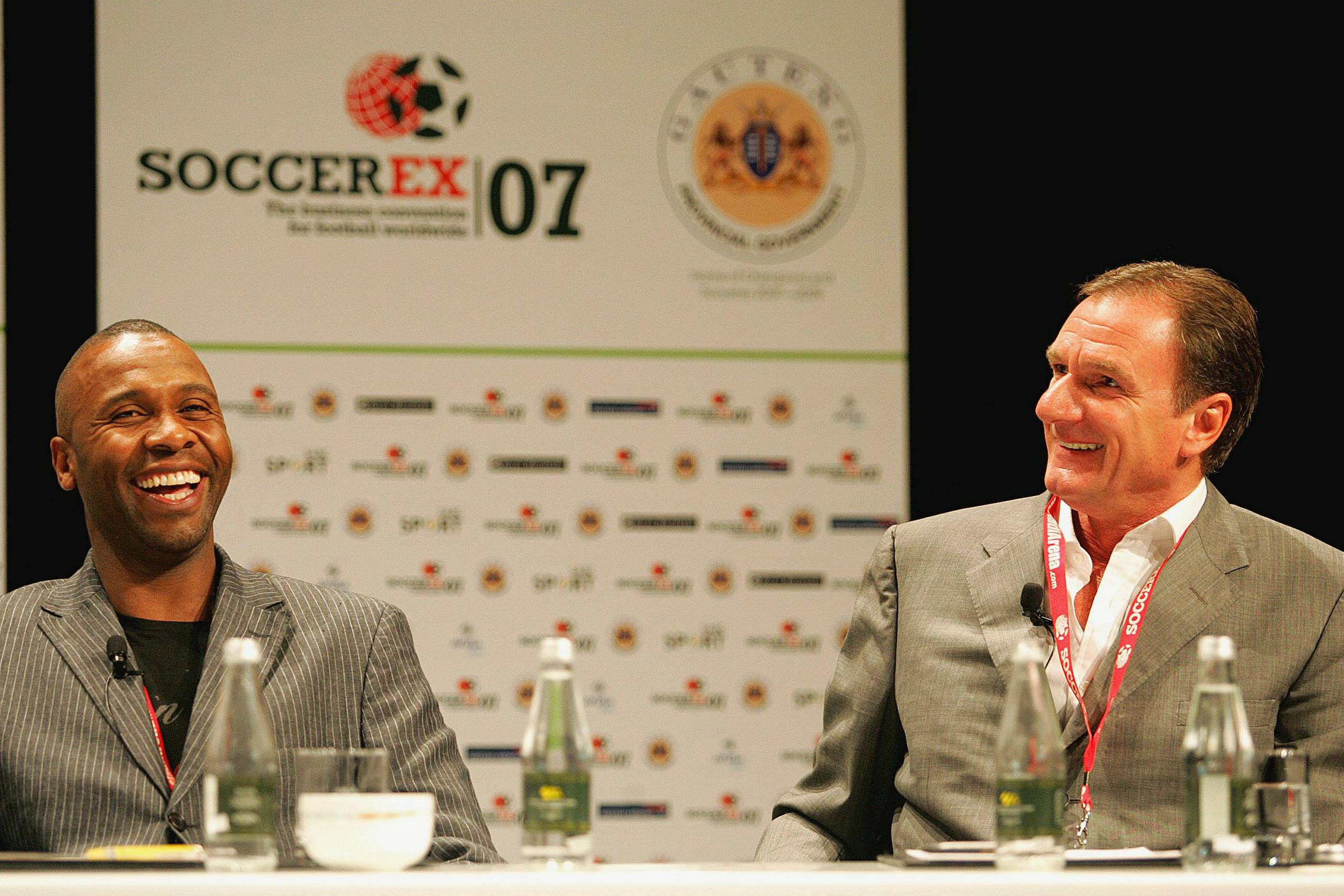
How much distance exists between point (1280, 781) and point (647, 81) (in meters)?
3.70

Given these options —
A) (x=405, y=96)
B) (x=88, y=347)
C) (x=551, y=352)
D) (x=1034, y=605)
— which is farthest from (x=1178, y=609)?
(x=405, y=96)

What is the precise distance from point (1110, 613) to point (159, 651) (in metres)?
1.61

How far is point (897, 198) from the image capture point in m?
5.22

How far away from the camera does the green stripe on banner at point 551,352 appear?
193 inches


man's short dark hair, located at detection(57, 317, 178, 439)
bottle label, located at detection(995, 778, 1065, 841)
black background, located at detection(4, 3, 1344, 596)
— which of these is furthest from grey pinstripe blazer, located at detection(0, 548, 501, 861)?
black background, located at detection(4, 3, 1344, 596)

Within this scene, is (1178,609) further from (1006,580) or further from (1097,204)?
(1097,204)

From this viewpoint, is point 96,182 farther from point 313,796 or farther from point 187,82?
point 313,796

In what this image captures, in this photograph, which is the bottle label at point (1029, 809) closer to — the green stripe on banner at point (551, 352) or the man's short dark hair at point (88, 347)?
the man's short dark hair at point (88, 347)

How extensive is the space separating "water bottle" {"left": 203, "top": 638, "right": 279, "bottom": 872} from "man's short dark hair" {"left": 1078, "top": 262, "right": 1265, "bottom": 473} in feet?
5.68

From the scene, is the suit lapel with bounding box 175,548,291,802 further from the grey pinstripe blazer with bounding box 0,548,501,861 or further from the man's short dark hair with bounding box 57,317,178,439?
the man's short dark hair with bounding box 57,317,178,439

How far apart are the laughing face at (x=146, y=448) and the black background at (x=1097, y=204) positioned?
310cm

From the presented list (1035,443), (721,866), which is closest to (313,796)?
(721,866)

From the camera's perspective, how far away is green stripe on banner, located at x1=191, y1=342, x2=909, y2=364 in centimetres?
491

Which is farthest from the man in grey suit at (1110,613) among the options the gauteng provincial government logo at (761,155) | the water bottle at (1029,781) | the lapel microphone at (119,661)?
the gauteng provincial government logo at (761,155)
